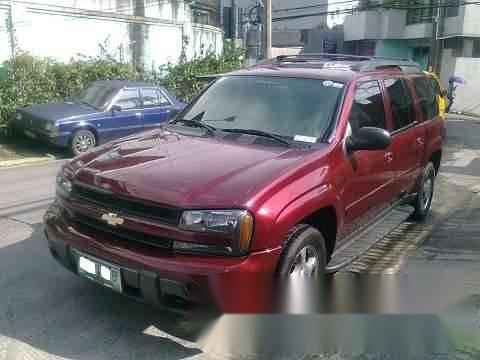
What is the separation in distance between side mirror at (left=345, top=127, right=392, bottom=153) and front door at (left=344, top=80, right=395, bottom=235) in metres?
0.10

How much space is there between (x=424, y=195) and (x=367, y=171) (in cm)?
231

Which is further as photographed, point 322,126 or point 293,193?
point 322,126

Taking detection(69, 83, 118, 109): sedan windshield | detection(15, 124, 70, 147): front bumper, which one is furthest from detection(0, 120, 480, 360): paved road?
detection(69, 83, 118, 109): sedan windshield

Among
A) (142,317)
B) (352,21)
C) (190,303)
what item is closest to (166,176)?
(190,303)

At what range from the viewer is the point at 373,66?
4.93 m

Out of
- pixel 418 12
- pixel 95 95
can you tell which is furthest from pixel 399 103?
pixel 418 12

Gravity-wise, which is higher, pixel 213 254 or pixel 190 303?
pixel 213 254

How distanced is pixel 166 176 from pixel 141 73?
12.7m

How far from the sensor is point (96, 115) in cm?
1059

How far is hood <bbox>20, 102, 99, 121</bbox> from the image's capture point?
10.2 m

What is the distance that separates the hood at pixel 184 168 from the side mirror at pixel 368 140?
19.3 inches

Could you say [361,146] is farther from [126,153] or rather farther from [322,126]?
[126,153]

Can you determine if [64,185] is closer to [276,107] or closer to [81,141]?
[276,107]

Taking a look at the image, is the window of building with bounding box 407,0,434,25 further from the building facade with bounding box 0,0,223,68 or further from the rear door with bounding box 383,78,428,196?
the rear door with bounding box 383,78,428,196
